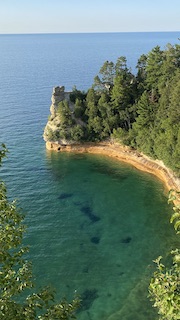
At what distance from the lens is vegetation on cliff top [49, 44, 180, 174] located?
64375 mm

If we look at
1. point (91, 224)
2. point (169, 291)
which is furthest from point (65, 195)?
point (169, 291)

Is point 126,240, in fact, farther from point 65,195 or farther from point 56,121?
point 56,121

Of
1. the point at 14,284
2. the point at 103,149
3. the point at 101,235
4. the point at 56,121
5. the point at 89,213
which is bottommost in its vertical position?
the point at 101,235

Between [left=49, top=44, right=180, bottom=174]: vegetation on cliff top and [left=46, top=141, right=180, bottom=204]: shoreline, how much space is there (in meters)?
1.56

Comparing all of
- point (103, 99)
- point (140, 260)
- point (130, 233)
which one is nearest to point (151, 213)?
point (130, 233)

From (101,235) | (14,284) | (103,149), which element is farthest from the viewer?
(103,149)

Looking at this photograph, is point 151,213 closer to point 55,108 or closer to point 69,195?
point 69,195

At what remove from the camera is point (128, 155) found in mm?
69312

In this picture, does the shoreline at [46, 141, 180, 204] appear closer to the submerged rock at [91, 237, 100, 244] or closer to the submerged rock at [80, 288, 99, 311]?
the submerged rock at [91, 237, 100, 244]

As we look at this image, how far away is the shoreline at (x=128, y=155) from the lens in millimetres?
58800

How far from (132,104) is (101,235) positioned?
39.7 metres

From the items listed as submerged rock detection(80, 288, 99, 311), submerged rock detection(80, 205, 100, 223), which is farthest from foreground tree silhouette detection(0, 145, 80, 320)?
submerged rock detection(80, 205, 100, 223)

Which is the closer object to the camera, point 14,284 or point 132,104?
point 14,284

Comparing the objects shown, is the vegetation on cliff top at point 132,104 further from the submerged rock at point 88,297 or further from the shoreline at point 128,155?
the submerged rock at point 88,297
